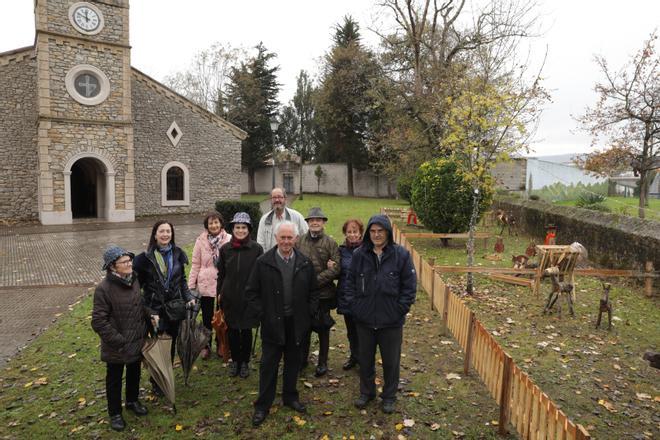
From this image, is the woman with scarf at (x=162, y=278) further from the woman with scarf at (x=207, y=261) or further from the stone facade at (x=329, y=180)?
the stone facade at (x=329, y=180)

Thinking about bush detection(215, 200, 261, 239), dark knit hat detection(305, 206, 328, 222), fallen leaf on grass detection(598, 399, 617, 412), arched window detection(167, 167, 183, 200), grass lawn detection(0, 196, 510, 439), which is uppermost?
arched window detection(167, 167, 183, 200)

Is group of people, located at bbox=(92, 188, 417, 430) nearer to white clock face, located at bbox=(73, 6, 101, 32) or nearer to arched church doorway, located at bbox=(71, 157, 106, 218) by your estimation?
white clock face, located at bbox=(73, 6, 101, 32)

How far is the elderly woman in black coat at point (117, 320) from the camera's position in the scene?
351cm

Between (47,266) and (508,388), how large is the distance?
10568 millimetres

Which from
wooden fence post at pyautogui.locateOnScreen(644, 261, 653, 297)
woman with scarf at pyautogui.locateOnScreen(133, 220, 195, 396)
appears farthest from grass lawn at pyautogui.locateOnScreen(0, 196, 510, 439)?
wooden fence post at pyautogui.locateOnScreen(644, 261, 653, 297)

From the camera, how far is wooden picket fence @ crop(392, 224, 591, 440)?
2.77 m

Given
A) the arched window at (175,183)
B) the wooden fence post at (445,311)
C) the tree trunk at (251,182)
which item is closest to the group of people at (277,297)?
the wooden fence post at (445,311)

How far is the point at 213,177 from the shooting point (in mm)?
23016

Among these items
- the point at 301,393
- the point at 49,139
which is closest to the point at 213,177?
the point at 49,139

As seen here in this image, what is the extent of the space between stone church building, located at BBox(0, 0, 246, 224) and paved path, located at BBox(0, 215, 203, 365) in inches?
73.0

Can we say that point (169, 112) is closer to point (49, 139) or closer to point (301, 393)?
point (49, 139)

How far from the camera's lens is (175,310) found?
4145 mm

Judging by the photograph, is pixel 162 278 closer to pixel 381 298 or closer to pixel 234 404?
pixel 234 404

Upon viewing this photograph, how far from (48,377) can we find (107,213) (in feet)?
52.4
